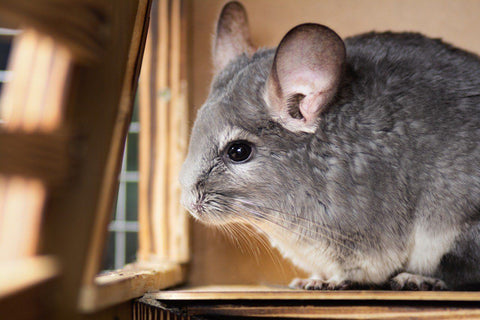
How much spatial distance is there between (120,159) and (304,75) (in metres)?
0.61

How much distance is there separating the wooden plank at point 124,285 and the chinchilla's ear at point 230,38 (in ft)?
2.25

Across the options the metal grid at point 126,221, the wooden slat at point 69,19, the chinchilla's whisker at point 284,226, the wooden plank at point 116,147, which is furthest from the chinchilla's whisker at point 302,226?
the metal grid at point 126,221

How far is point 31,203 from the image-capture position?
1.95 feet

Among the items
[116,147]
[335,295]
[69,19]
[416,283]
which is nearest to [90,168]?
[116,147]

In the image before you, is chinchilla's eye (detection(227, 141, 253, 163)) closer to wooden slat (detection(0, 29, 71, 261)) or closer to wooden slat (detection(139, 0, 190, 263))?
wooden slat (detection(139, 0, 190, 263))

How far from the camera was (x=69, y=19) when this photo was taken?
0.61m

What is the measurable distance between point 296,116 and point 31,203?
807 mm

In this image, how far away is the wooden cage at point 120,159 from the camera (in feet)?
1.94

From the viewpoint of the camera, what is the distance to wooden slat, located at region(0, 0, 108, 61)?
1.78ft

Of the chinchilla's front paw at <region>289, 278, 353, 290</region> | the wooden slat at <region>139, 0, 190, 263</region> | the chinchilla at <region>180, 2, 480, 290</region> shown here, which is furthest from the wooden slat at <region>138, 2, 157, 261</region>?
the chinchilla's front paw at <region>289, 278, 353, 290</region>

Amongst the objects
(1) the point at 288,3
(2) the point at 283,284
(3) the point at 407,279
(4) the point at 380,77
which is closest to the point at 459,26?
(4) the point at 380,77

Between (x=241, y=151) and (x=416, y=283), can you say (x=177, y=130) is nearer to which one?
(x=241, y=151)

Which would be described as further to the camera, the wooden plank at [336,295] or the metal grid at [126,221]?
A: the metal grid at [126,221]

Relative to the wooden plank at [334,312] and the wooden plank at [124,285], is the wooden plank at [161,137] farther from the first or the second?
the wooden plank at [334,312]
